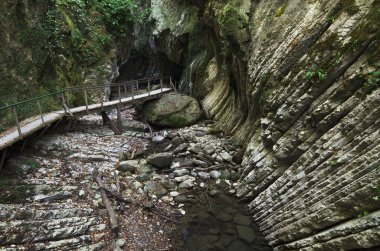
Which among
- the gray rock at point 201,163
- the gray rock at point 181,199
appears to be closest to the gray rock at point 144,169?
the gray rock at point 201,163

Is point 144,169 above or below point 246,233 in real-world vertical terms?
above

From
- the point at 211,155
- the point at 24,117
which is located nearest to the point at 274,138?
the point at 211,155

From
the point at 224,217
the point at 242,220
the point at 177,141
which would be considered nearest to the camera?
the point at 242,220

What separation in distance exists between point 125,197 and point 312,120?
6.93 metres

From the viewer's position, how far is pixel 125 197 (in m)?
9.97

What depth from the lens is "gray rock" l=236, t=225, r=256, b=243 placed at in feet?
28.2

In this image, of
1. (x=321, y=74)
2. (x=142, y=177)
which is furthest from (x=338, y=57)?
(x=142, y=177)

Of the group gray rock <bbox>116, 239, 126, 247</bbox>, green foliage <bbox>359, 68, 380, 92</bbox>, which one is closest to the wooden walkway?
gray rock <bbox>116, 239, 126, 247</bbox>

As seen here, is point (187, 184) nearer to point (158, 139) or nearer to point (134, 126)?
point (158, 139)

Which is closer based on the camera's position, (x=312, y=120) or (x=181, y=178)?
(x=312, y=120)

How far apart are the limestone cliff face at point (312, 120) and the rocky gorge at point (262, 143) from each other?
1.3 inches

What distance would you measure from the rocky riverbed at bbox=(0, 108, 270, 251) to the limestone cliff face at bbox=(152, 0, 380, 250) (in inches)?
52.8

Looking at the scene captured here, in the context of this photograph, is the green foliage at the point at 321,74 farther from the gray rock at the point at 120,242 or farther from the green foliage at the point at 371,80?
the gray rock at the point at 120,242

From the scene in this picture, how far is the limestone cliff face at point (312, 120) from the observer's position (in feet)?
19.5
